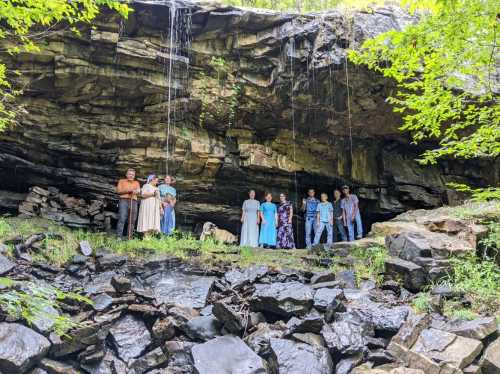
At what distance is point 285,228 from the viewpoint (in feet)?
39.3

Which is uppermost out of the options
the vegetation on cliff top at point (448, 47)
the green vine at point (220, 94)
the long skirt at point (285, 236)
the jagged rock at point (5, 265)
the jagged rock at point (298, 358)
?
the green vine at point (220, 94)

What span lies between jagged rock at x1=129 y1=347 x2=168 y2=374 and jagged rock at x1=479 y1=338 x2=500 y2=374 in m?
3.84

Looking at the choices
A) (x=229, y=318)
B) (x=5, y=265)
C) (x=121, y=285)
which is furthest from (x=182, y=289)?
(x=5, y=265)

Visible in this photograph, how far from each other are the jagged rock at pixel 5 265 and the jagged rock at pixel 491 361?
22.5 feet

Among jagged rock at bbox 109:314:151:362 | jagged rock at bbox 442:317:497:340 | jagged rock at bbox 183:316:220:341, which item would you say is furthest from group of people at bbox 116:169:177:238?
jagged rock at bbox 442:317:497:340

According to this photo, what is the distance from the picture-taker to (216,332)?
18.4ft

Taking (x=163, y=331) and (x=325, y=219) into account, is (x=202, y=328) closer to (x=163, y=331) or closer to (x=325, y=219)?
(x=163, y=331)

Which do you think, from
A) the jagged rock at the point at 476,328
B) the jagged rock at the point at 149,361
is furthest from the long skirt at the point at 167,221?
the jagged rock at the point at 476,328

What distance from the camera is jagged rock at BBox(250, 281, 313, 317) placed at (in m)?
5.82

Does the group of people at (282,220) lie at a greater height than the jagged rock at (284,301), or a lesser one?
greater

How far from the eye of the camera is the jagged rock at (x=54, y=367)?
4762 millimetres

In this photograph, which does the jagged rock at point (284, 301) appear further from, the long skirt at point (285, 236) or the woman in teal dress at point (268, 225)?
the long skirt at point (285, 236)

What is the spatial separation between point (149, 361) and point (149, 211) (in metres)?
5.38

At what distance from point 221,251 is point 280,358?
14.1 feet
